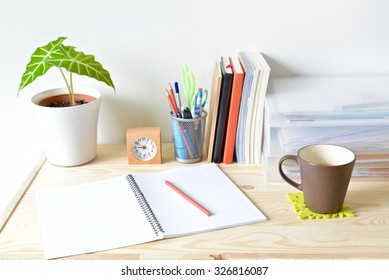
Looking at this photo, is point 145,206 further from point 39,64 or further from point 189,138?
point 39,64

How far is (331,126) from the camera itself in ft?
3.55

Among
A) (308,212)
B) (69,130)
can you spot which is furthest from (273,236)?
(69,130)

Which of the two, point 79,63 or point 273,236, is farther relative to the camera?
point 79,63

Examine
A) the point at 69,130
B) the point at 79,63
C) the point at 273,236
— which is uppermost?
the point at 79,63

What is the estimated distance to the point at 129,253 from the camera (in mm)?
891

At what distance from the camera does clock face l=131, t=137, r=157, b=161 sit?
120 centimetres

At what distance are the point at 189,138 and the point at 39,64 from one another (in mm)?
355

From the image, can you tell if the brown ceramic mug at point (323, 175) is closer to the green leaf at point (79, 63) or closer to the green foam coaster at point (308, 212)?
the green foam coaster at point (308, 212)

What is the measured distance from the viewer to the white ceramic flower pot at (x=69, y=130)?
113cm

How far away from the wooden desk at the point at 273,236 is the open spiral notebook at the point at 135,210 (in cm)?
2

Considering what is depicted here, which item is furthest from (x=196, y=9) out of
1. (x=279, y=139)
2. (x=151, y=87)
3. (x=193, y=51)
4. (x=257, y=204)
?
(x=257, y=204)

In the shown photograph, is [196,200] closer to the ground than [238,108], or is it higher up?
closer to the ground

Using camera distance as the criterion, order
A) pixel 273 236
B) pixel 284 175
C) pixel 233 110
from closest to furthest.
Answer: pixel 273 236
pixel 284 175
pixel 233 110

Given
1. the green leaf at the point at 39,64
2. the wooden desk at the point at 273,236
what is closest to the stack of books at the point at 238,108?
the wooden desk at the point at 273,236
